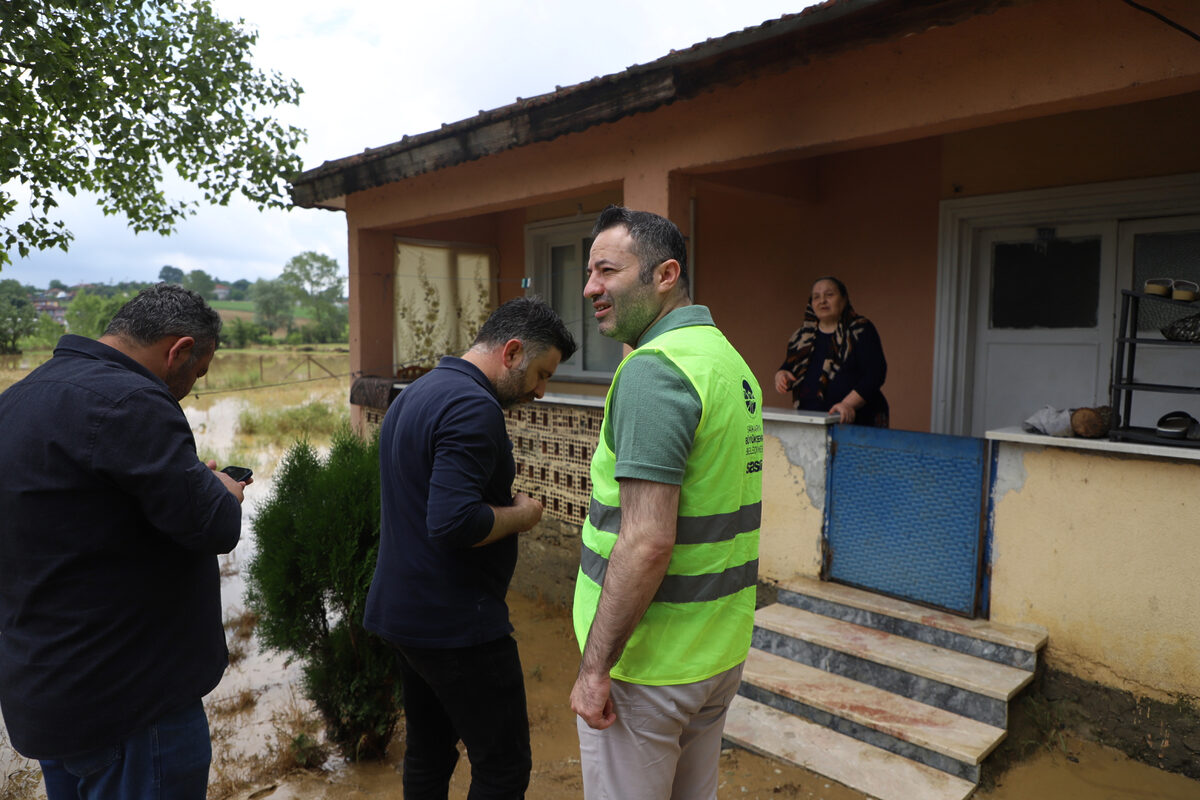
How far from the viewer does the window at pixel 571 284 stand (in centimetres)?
→ 798

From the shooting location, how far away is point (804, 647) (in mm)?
4074

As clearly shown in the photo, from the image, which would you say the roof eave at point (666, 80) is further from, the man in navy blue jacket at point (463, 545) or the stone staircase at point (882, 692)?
the stone staircase at point (882, 692)

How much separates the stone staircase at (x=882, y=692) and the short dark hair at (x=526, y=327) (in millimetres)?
2329

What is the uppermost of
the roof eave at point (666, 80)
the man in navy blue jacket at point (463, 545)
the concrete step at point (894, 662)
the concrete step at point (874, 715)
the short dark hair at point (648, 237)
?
the roof eave at point (666, 80)

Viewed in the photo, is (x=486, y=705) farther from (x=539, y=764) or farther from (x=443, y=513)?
(x=539, y=764)

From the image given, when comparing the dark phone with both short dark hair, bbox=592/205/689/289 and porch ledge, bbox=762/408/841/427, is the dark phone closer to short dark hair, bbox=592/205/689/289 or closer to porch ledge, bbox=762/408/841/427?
short dark hair, bbox=592/205/689/289

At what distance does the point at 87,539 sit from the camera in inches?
70.5

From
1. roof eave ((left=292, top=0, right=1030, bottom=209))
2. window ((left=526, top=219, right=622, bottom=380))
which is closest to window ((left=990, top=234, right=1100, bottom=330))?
roof eave ((left=292, top=0, right=1030, bottom=209))

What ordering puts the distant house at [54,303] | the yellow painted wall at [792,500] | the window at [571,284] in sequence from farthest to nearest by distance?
the distant house at [54,303] → the window at [571,284] → the yellow painted wall at [792,500]

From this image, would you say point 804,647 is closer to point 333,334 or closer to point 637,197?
point 637,197

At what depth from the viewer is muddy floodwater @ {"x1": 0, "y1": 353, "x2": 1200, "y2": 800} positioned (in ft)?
10.6

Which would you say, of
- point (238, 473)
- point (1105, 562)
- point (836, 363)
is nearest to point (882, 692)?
point (1105, 562)

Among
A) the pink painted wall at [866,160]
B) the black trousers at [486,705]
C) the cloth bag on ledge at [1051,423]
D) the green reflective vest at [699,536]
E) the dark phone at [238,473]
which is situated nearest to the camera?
the green reflective vest at [699,536]

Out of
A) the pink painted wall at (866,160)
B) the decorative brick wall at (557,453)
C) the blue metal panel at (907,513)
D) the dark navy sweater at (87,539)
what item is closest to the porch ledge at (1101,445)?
the blue metal panel at (907,513)
